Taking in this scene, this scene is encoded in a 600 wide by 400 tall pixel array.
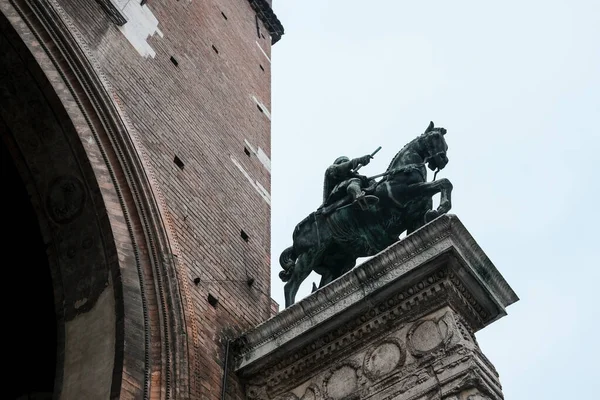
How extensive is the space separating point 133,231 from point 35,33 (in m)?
1.88

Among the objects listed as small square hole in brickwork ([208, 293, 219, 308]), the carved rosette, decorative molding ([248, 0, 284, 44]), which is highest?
decorative molding ([248, 0, 284, 44])

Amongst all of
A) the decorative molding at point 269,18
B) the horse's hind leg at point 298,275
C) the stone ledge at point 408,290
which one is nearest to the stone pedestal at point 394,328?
the stone ledge at point 408,290

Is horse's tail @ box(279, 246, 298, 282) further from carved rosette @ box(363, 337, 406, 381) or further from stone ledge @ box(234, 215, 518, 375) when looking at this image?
carved rosette @ box(363, 337, 406, 381)

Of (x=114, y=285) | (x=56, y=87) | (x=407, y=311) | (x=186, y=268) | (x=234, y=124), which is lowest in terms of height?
(x=407, y=311)

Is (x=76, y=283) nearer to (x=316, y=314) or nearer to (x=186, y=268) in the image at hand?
(x=186, y=268)

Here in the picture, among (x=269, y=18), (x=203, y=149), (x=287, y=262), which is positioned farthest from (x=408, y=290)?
(x=269, y=18)

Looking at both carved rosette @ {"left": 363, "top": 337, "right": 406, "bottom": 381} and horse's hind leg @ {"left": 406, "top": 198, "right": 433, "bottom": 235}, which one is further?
horse's hind leg @ {"left": 406, "top": 198, "right": 433, "bottom": 235}

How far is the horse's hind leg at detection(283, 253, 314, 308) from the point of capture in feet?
25.8

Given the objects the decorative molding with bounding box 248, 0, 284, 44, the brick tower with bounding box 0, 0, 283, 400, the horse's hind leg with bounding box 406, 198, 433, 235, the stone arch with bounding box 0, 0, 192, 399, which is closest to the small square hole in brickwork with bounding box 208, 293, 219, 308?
the brick tower with bounding box 0, 0, 283, 400

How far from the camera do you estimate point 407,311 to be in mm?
6359

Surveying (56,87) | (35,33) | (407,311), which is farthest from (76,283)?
(407,311)

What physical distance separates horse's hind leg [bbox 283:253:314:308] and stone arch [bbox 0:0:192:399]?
1.28 meters

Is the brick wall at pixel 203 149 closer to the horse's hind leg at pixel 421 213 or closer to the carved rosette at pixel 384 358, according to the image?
the carved rosette at pixel 384 358

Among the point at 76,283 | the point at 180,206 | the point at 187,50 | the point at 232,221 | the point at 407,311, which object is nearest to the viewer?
the point at 407,311
